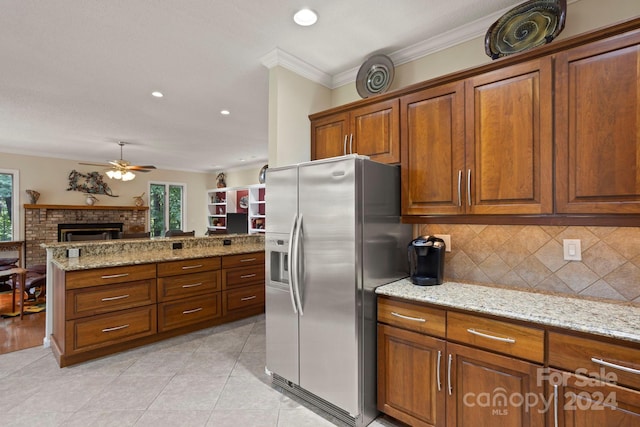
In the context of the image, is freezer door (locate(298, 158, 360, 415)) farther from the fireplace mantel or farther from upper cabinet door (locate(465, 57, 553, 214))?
Result: the fireplace mantel

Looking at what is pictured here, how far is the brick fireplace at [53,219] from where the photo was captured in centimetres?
648

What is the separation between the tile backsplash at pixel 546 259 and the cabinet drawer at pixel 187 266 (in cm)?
236

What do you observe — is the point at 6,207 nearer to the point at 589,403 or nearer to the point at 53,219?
the point at 53,219

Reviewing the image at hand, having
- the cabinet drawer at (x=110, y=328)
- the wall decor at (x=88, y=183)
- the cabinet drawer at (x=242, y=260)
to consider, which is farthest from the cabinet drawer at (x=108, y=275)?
the wall decor at (x=88, y=183)

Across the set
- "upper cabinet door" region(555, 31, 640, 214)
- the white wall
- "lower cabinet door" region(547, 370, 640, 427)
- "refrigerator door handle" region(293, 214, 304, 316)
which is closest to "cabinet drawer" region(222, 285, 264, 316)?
"refrigerator door handle" region(293, 214, 304, 316)

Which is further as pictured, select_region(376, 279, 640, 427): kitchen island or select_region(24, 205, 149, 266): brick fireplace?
select_region(24, 205, 149, 266): brick fireplace

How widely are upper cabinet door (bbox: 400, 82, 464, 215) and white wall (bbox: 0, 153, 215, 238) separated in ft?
25.6

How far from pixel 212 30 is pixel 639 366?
301 cm

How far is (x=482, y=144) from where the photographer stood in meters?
1.90

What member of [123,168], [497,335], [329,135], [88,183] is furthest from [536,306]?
[88,183]

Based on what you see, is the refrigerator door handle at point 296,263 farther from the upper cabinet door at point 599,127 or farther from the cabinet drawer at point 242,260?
the cabinet drawer at point 242,260

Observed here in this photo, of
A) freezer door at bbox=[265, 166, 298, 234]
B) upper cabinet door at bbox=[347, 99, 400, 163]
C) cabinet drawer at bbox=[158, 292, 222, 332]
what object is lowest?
cabinet drawer at bbox=[158, 292, 222, 332]

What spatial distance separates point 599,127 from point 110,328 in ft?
12.7

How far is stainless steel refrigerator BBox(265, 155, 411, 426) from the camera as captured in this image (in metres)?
1.95
